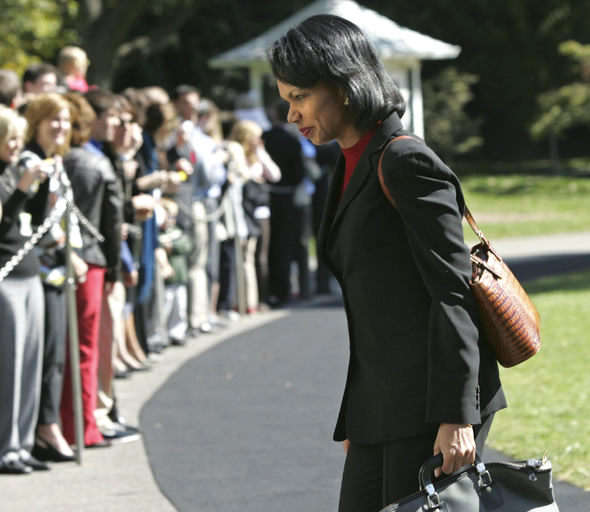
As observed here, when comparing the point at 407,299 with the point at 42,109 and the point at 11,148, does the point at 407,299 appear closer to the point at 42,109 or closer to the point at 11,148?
the point at 11,148

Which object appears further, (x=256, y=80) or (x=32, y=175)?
(x=256, y=80)

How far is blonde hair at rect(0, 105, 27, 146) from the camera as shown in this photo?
22.3 ft

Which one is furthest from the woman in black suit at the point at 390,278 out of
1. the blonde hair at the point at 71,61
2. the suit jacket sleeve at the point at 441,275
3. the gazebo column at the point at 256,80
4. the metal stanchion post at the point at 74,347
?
the gazebo column at the point at 256,80

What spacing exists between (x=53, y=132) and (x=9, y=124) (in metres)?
0.51

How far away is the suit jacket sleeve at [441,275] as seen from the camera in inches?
130

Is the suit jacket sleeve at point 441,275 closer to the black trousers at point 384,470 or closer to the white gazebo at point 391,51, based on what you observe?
the black trousers at point 384,470

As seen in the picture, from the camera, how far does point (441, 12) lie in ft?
144

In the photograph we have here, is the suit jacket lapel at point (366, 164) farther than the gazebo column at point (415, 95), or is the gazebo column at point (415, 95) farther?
the gazebo column at point (415, 95)

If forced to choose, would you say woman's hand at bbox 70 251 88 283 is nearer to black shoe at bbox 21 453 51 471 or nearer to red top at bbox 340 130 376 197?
black shoe at bbox 21 453 51 471

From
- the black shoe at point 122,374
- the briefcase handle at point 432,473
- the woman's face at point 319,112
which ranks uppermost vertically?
the woman's face at point 319,112

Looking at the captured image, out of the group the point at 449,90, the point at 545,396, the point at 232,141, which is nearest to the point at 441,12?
the point at 449,90

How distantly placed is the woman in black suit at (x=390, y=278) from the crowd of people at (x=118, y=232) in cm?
357

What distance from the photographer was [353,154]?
11.8ft

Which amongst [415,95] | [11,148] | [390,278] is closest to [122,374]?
[11,148]
